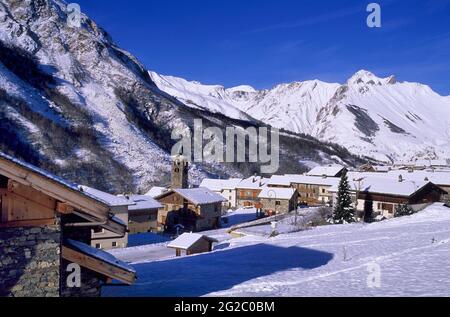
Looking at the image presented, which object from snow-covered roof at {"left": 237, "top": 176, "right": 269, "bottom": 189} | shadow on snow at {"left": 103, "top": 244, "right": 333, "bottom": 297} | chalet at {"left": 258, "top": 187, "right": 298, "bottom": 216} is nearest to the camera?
shadow on snow at {"left": 103, "top": 244, "right": 333, "bottom": 297}

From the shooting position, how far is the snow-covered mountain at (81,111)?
108m

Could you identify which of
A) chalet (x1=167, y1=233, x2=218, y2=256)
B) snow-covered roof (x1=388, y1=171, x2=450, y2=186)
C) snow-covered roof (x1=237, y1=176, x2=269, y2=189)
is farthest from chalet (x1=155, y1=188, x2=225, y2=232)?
snow-covered roof (x1=388, y1=171, x2=450, y2=186)

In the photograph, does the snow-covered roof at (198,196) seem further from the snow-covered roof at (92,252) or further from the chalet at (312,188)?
the snow-covered roof at (92,252)

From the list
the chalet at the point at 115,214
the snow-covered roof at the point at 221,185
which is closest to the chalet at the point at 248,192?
the snow-covered roof at the point at 221,185

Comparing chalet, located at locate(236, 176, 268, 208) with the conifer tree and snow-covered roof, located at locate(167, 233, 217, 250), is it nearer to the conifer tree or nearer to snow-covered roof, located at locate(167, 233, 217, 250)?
the conifer tree

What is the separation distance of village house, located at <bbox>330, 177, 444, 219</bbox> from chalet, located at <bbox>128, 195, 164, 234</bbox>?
28.0m

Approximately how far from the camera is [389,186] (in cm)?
6028

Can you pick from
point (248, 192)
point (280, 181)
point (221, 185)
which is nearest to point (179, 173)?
point (248, 192)

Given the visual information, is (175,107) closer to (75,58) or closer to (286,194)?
(75,58)

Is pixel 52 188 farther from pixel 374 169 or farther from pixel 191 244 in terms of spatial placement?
pixel 374 169

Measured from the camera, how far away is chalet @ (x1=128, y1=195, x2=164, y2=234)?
55.4m

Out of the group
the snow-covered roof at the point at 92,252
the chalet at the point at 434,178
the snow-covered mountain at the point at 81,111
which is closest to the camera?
the snow-covered roof at the point at 92,252

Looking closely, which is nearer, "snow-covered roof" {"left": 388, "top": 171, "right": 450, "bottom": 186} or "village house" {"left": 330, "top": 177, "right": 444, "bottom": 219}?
"village house" {"left": 330, "top": 177, "right": 444, "bottom": 219}

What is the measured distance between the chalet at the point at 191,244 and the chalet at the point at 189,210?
23216mm
